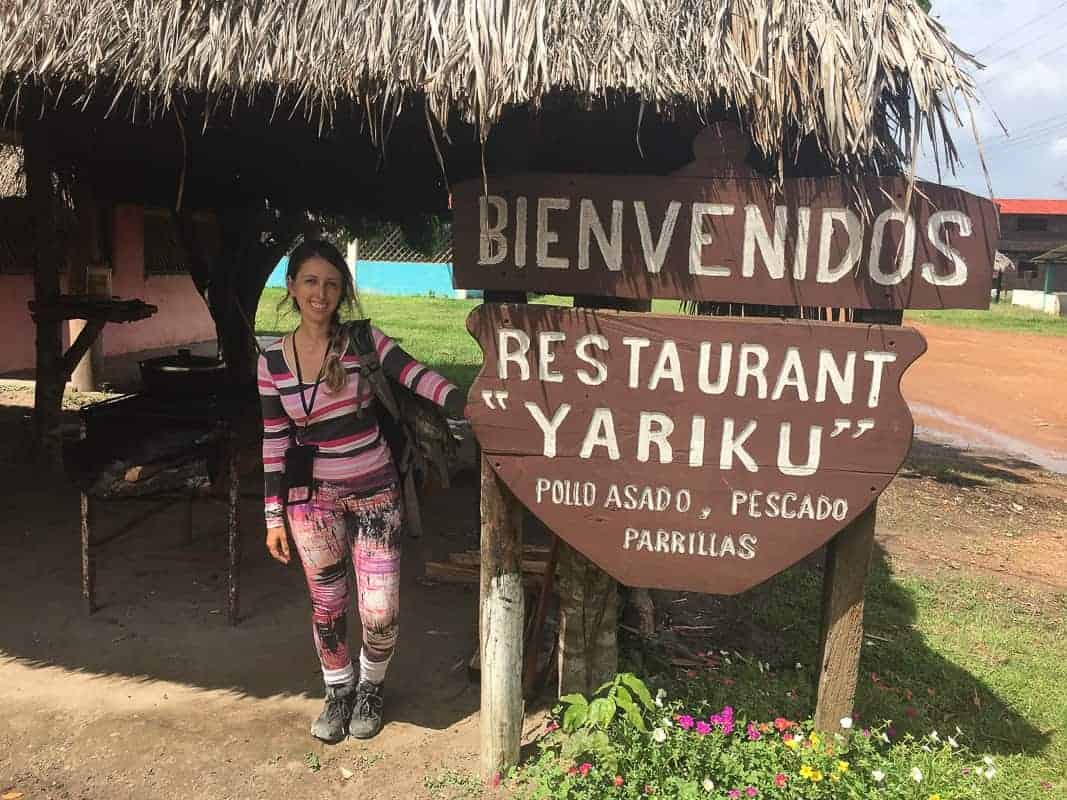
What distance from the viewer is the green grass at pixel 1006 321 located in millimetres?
20094

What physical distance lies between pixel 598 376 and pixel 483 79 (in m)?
0.92

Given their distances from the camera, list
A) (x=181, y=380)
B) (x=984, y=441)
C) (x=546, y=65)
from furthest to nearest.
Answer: (x=984, y=441) < (x=181, y=380) < (x=546, y=65)

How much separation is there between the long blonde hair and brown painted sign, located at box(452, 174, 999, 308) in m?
0.45

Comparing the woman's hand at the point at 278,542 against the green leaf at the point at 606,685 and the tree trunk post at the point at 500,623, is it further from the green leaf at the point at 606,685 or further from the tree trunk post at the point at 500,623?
the green leaf at the point at 606,685

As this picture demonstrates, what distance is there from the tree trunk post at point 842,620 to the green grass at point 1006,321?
18645 millimetres

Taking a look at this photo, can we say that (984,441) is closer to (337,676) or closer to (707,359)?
(707,359)

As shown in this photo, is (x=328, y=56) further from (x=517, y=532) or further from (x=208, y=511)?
(x=208, y=511)

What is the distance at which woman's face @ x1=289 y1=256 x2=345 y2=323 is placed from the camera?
8.70ft

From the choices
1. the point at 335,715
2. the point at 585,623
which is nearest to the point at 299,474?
the point at 335,715

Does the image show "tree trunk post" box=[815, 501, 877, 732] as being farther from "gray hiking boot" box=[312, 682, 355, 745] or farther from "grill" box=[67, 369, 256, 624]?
"grill" box=[67, 369, 256, 624]

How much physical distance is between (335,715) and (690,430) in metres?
1.64

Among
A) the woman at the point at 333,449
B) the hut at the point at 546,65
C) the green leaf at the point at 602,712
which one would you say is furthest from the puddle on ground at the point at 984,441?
the woman at the point at 333,449

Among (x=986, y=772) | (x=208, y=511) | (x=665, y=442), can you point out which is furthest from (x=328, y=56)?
(x=208, y=511)

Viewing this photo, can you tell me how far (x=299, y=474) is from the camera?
2.72 m
